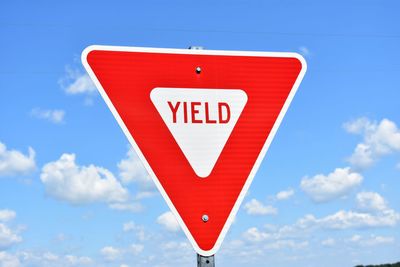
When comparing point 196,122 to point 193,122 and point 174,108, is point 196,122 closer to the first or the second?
point 193,122

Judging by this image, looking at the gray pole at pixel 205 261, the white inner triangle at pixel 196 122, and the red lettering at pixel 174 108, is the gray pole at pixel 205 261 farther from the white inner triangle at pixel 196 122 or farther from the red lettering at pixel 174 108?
the red lettering at pixel 174 108

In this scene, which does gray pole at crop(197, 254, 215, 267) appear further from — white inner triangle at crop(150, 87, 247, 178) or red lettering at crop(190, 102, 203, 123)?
red lettering at crop(190, 102, 203, 123)

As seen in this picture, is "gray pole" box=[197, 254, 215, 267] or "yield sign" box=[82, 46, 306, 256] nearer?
"gray pole" box=[197, 254, 215, 267]

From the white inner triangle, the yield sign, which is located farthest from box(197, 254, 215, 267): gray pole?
the white inner triangle

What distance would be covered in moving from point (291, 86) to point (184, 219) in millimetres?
1061

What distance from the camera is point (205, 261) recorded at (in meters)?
3.22

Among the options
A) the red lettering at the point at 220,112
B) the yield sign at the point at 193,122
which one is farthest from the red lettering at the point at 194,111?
the red lettering at the point at 220,112

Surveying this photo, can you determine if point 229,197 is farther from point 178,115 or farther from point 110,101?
point 110,101

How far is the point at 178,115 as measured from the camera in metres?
3.40

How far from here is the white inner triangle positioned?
340 centimetres

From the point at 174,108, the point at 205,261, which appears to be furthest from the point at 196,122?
the point at 205,261

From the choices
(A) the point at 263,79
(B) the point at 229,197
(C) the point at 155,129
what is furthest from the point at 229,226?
(A) the point at 263,79

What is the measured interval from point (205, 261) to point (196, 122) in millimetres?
775

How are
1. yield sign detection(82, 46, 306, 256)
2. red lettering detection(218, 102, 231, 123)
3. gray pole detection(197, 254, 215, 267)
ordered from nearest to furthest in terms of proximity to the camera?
1. gray pole detection(197, 254, 215, 267)
2. yield sign detection(82, 46, 306, 256)
3. red lettering detection(218, 102, 231, 123)
